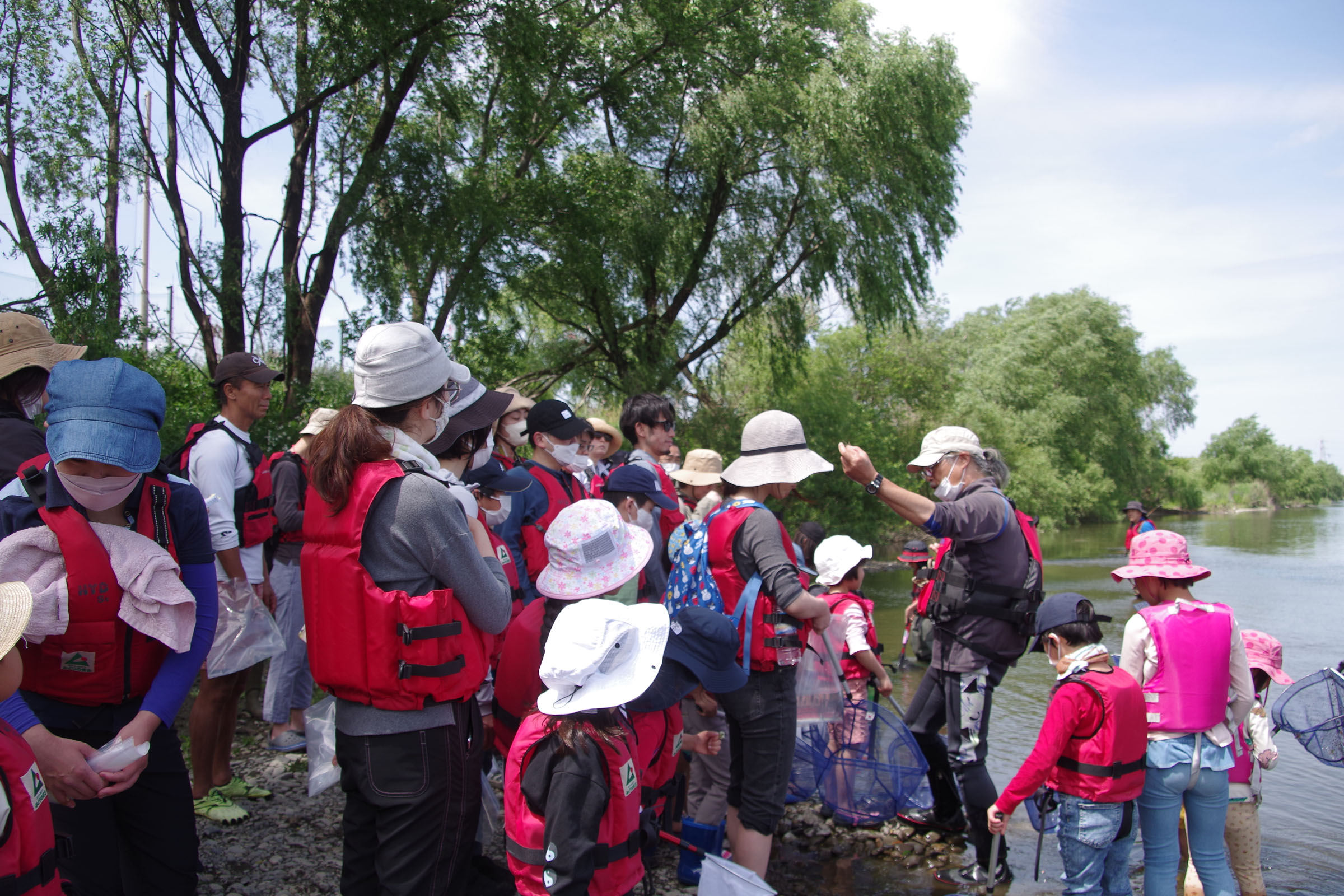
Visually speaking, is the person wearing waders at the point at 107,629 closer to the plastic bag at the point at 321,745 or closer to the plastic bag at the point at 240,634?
Answer: the plastic bag at the point at 321,745

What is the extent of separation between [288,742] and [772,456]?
335 centimetres

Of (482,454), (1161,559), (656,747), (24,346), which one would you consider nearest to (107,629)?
(24,346)

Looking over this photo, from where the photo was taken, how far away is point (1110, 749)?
334cm

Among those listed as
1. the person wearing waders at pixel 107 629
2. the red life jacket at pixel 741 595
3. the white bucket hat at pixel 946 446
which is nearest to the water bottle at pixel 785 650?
the red life jacket at pixel 741 595

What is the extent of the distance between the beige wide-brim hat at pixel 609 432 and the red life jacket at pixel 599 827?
377 centimetres

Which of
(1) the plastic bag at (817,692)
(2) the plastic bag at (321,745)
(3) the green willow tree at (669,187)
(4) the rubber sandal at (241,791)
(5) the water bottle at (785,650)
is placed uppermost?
(3) the green willow tree at (669,187)

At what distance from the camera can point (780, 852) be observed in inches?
175

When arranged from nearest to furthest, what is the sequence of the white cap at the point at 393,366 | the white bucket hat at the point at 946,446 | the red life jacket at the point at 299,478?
the white cap at the point at 393,366 < the white bucket hat at the point at 946,446 < the red life jacket at the point at 299,478

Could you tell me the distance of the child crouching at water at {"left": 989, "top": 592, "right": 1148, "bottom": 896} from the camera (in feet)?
11.0

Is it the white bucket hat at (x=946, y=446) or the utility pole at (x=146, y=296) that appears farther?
the utility pole at (x=146, y=296)

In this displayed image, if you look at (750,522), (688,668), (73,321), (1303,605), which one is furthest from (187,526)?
(1303,605)

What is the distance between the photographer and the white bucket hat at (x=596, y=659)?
2.40 m

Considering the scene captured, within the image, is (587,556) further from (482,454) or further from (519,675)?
(482,454)

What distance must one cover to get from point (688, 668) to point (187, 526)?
5.59 feet
